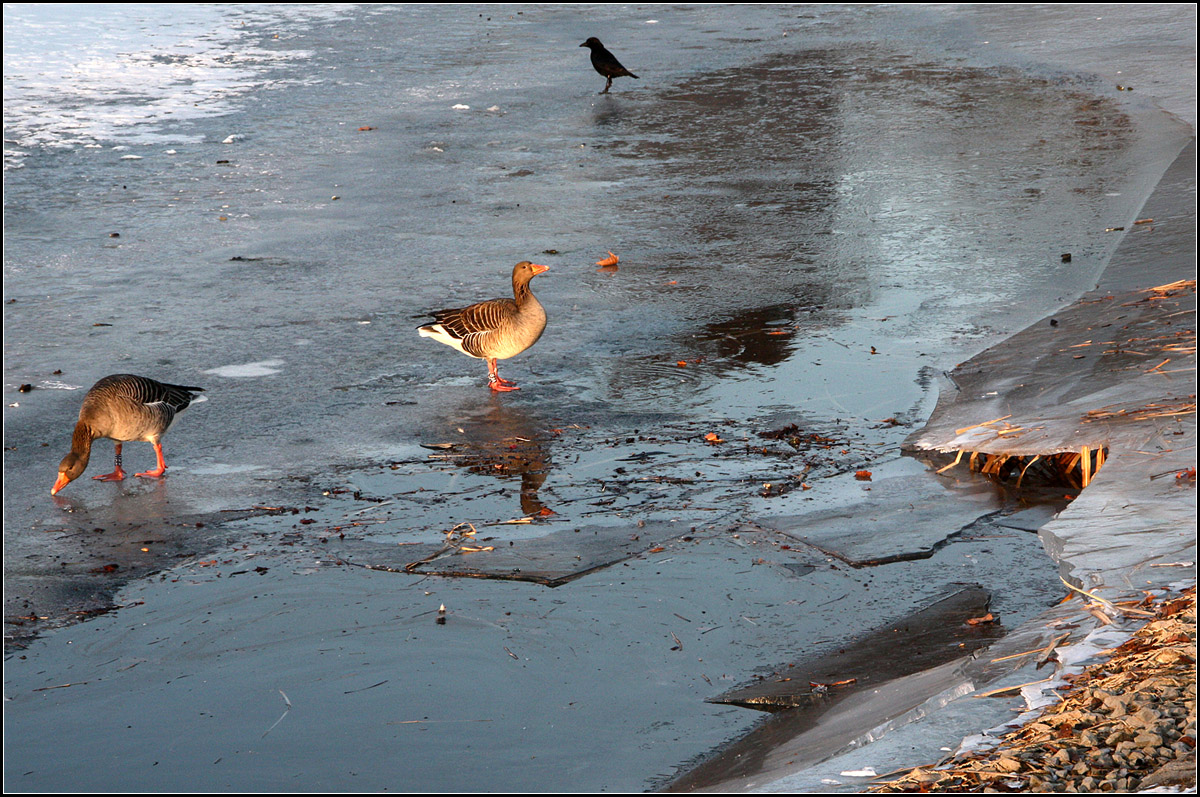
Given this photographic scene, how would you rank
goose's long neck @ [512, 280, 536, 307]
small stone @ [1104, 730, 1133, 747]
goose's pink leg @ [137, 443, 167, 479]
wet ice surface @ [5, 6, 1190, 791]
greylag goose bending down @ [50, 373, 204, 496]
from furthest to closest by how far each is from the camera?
goose's long neck @ [512, 280, 536, 307], goose's pink leg @ [137, 443, 167, 479], greylag goose bending down @ [50, 373, 204, 496], wet ice surface @ [5, 6, 1190, 791], small stone @ [1104, 730, 1133, 747]

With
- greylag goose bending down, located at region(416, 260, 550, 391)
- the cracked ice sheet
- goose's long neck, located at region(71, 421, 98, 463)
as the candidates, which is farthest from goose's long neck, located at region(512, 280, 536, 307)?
goose's long neck, located at region(71, 421, 98, 463)

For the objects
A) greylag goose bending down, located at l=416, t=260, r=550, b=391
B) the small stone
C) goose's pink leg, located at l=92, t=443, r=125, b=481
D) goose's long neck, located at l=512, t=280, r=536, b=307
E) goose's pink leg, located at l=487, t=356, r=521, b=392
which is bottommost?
goose's pink leg, located at l=92, t=443, r=125, b=481

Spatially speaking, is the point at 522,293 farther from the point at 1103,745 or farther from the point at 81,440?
the point at 1103,745

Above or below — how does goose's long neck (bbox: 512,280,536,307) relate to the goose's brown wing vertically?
above

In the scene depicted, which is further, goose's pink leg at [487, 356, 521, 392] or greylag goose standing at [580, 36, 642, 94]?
greylag goose standing at [580, 36, 642, 94]

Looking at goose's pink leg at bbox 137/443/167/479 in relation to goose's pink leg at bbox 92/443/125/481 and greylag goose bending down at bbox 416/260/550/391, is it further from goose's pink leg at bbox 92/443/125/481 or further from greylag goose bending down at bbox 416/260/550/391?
greylag goose bending down at bbox 416/260/550/391

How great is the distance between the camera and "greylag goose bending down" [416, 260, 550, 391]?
809 cm

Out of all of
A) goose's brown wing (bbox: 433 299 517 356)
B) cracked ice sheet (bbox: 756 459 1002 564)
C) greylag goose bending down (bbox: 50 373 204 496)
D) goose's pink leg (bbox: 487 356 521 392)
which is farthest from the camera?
goose's pink leg (bbox: 487 356 521 392)

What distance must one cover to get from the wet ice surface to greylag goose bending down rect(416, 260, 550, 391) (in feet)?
1.02

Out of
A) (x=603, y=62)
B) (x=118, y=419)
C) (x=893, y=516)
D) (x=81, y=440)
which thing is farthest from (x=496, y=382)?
(x=603, y=62)

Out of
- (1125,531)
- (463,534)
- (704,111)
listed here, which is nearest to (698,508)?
(463,534)

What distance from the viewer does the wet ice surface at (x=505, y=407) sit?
4930 millimetres

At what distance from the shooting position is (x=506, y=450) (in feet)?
23.9

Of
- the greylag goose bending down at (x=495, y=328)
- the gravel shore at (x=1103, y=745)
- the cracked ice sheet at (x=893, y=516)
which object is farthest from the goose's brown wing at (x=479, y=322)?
the gravel shore at (x=1103, y=745)
